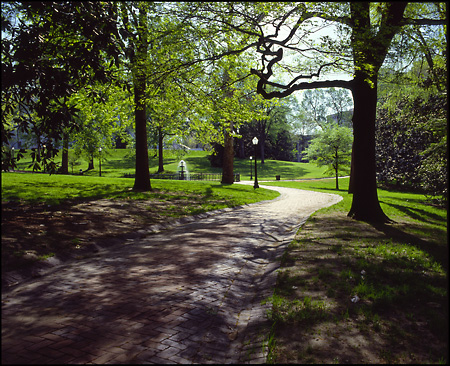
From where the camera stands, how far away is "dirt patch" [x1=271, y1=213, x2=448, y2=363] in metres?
3.15

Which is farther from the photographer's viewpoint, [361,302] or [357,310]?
[361,302]

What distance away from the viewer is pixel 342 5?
27.8ft

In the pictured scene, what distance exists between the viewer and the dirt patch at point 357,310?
10.3 feet

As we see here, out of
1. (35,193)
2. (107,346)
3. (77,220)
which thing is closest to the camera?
(107,346)

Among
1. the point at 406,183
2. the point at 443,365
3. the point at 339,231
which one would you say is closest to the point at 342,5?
the point at 339,231

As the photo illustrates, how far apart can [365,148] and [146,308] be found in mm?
8352

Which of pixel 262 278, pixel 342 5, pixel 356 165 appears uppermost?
pixel 342 5

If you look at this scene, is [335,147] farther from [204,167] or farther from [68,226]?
[68,226]

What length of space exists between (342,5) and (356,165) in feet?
15.1

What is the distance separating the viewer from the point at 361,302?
4215mm

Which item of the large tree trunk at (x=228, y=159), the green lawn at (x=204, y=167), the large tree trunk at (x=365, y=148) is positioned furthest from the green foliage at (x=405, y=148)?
the green lawn at (x=204, y=167)

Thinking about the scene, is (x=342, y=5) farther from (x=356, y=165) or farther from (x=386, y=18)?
(x=356, y=165)

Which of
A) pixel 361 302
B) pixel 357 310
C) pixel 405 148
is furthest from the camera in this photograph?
pixel 405 148

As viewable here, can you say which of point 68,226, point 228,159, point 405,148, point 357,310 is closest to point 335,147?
point 405,148
